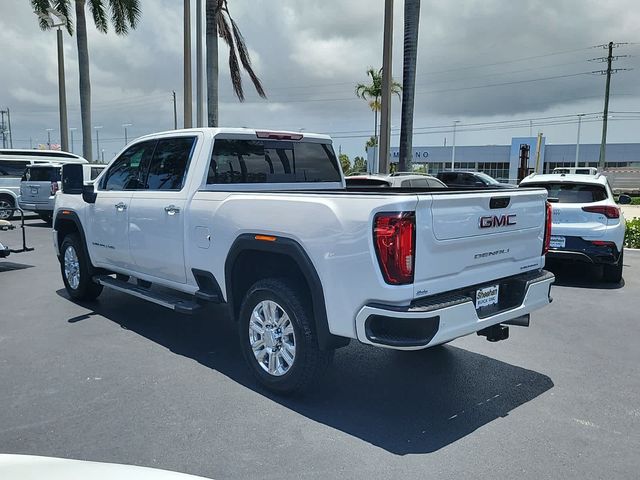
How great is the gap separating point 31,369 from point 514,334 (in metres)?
4.64

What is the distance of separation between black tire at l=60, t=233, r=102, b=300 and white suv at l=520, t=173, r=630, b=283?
6.34 m

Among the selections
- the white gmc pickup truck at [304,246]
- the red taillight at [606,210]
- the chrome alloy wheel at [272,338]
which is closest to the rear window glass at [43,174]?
the white gmc pickup truck at [304,246]

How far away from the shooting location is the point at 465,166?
71.7m

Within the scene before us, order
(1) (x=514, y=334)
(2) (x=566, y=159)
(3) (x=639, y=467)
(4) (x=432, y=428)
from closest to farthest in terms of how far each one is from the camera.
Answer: (3) (x=639, y=467) < (4) (x=432, y=428) < (1) (x=514, y=334) < (2) (x=566, y=159)

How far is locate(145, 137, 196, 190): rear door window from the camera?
5.23 m

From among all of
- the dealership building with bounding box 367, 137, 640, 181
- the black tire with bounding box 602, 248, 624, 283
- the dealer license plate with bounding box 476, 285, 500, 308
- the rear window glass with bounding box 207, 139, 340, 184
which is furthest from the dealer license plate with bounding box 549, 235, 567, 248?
the dealership building with bounding box 367, 137, 640, 181

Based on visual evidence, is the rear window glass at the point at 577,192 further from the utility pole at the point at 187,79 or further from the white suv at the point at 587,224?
the utility pole at the point at 187,79

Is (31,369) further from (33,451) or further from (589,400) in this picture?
(589,400)

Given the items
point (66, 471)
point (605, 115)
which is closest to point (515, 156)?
point (605, 115)

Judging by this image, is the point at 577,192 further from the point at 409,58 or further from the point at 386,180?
the point at 409,58

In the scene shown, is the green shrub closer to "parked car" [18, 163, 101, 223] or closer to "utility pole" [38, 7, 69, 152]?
"parked car" [18, 163, 101, 223]

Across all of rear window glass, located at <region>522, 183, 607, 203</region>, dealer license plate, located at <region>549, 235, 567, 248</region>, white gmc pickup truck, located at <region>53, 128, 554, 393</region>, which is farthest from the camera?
rear window glass, located at <region>522, 183, 607, 203</region>

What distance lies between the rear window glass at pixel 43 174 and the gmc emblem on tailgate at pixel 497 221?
1583 centimetres

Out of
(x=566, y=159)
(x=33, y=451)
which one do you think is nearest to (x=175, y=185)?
(x=33, y=451)
